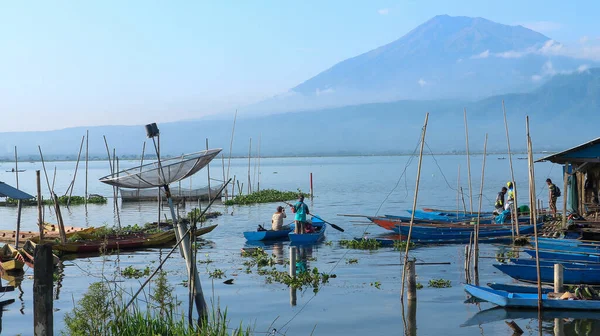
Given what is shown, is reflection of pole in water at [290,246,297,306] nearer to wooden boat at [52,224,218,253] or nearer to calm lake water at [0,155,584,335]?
calm lake water at [0,155,584,335]

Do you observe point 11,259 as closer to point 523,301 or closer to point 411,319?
point 411,319

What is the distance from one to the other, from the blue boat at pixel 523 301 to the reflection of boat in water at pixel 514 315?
128mm

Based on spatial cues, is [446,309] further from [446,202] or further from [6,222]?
[446,202]

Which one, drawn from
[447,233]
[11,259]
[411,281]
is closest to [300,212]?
[447,233]

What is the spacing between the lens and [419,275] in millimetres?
18828

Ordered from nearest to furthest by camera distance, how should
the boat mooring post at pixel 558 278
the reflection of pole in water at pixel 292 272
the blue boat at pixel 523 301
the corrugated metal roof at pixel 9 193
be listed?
the blue boat at pixel 523 301, the boat mooring post at pixel 558 278, the reflection of pole in water at pixel 292 272, the corrugated metal roof at pixel 9 193

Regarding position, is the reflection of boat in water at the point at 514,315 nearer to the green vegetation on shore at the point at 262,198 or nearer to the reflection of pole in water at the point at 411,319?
the reflection of pole in water at the point at 411,319

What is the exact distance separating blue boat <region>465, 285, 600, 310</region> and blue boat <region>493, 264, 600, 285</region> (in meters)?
1.43

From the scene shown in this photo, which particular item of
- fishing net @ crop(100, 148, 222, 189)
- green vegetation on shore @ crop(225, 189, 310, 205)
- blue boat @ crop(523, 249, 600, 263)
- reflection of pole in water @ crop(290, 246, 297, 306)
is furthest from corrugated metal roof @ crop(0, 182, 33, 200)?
green vegetation on shore @ crop(225, 189, 310, 205)

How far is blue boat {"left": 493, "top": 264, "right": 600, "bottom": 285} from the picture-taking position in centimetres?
1559

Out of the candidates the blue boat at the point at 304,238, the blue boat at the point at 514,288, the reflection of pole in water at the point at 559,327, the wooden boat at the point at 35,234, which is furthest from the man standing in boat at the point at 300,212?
the reflection of pole in water at the point at 559,327

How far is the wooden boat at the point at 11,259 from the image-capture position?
18828 mm

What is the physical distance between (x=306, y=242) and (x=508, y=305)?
11.5m

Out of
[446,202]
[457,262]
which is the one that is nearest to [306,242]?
[457,262]
